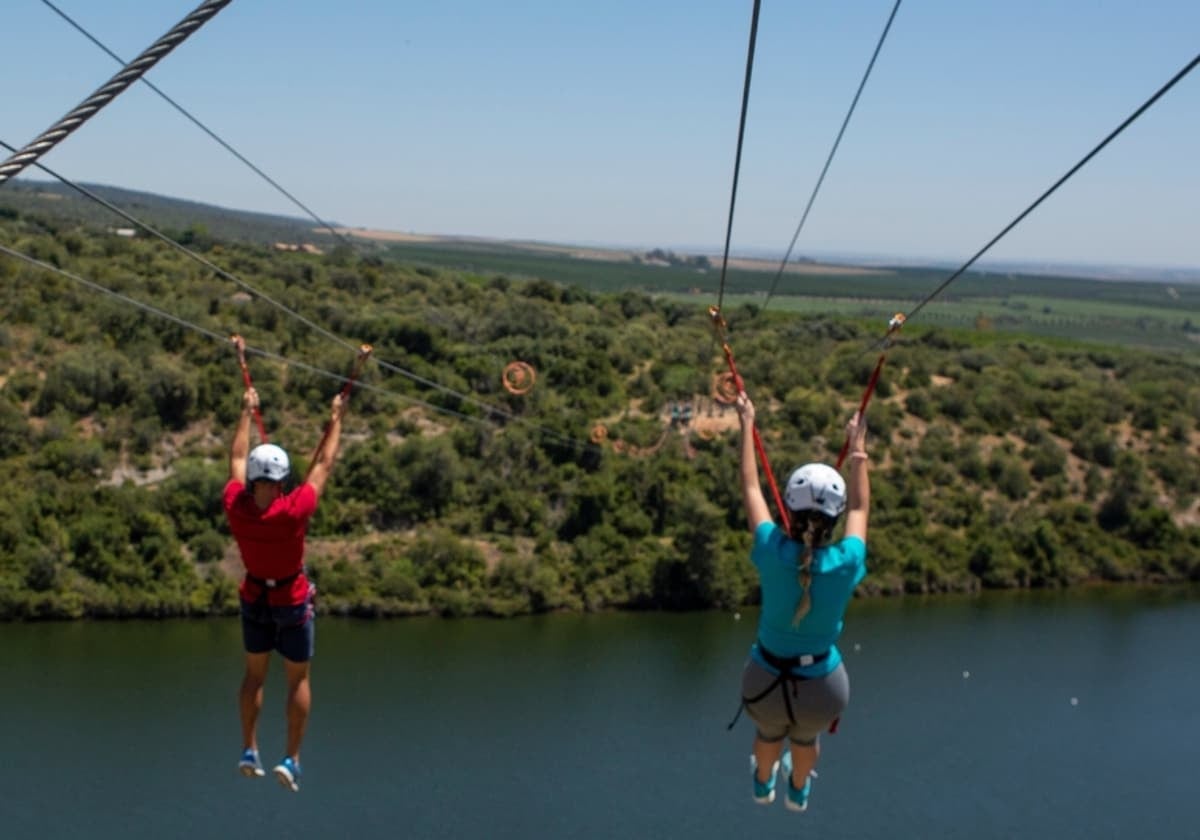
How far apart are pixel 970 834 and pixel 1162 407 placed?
25.6m

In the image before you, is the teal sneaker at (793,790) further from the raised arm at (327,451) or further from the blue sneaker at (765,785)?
the raised arm at (327,451)

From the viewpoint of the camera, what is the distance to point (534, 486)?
31750 mm

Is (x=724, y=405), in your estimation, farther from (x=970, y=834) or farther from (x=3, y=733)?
(x=3, y=733)

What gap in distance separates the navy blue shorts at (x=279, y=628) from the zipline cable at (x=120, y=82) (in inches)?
89.0

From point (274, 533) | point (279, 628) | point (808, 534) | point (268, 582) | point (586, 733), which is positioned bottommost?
point (586, 733)

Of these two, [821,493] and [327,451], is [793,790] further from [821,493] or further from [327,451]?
[327,451]

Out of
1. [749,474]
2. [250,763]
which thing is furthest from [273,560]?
[749,474]

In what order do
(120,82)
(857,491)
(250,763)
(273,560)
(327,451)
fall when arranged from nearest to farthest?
(120,82) < (857,491) < (273,560) < (327,451) < (250,763)

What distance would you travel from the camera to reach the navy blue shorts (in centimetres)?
564

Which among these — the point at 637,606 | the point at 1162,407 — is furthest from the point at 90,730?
the point at 1162,407

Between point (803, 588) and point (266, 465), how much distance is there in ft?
7.03

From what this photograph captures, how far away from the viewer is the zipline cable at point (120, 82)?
398 centimetres

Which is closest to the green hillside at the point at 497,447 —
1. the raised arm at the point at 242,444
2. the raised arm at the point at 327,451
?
the raised arm at the point at 242,444

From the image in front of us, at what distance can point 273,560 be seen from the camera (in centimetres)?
552
